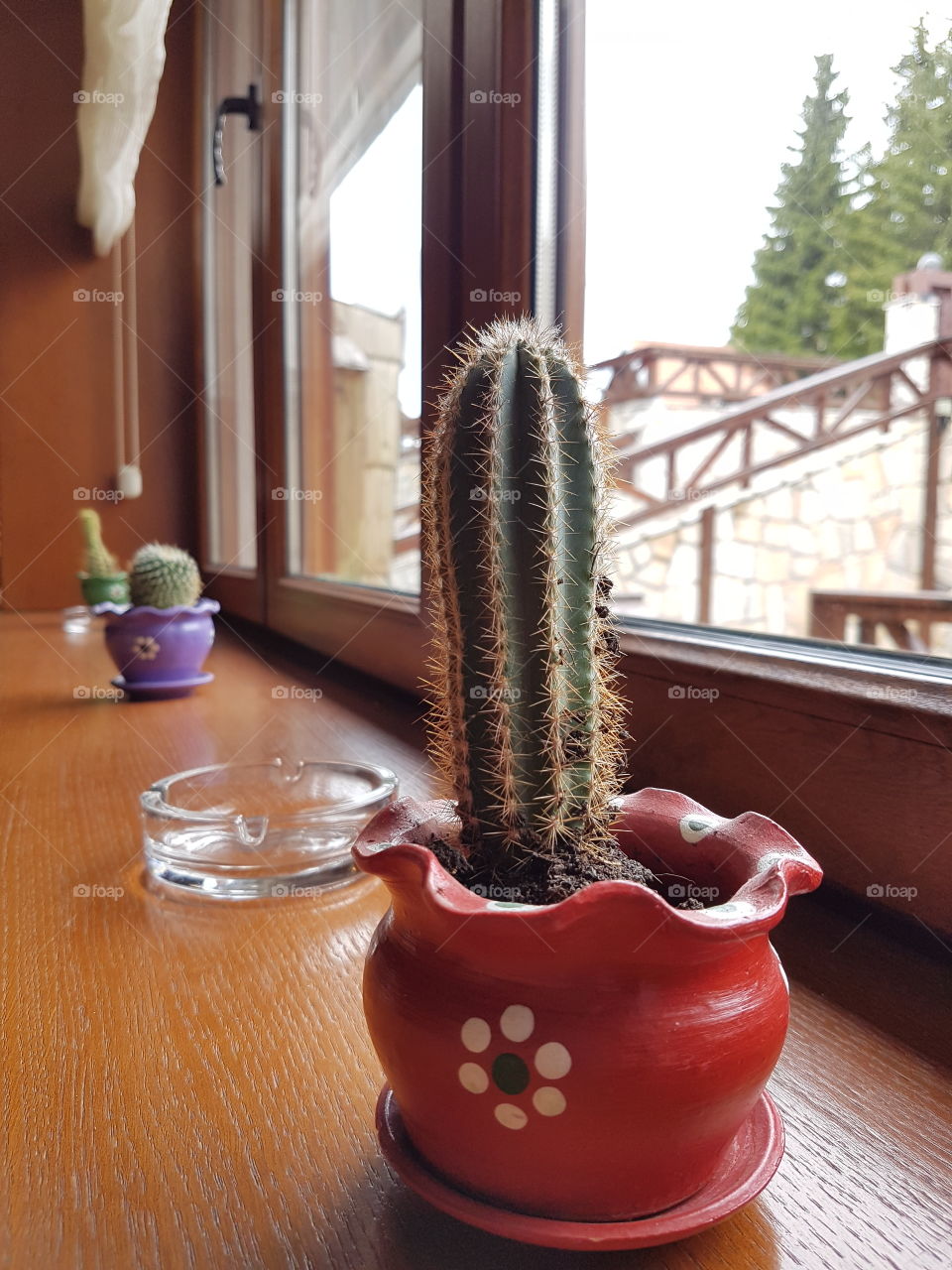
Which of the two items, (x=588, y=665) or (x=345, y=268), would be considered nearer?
(x=588, y=665)

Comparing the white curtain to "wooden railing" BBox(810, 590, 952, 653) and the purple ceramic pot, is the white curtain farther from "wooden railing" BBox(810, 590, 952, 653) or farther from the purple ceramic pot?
"wooden railing" BBox(810, 590, 952, 653)

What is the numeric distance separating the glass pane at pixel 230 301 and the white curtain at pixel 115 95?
0.78 ft

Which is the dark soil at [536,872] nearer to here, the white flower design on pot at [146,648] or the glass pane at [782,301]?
the glass pane at [782,301]

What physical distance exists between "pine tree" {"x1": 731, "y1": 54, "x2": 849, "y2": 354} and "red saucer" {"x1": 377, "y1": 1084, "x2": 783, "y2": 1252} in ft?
1.93

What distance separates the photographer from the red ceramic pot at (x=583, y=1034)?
0.22 m

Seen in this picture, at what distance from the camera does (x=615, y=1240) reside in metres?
0.22

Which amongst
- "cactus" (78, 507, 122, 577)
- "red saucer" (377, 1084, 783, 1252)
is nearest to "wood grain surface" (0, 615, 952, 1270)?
"red saucer" (377, 1084, 783, 1252)

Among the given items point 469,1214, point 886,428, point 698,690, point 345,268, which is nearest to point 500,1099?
point 469,1214

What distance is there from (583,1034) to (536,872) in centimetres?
6

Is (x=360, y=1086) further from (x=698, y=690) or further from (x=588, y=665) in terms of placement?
(x=698, y=690)

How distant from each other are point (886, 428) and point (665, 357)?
26 cm

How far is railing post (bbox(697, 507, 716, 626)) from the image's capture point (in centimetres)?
98

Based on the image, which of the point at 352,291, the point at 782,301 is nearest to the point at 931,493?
the point at 782,301

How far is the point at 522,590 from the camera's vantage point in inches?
10.6
